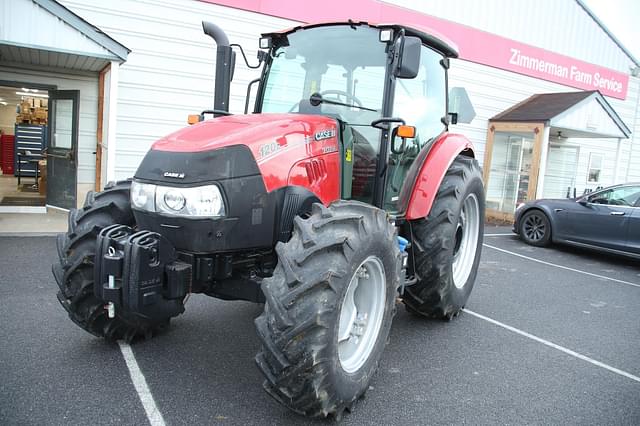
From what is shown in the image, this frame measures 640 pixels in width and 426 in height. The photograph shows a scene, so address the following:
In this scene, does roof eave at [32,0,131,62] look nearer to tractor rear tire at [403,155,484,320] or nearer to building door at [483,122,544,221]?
tractor rear tire at [403,155,484,320]

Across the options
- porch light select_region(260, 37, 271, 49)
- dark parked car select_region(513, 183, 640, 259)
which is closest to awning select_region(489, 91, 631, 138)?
dark parked car select_region(513, 183, 640, 259)

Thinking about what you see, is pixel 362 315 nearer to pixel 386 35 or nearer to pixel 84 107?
pixel 386 35

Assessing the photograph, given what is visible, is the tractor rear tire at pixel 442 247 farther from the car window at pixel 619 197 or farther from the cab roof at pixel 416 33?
the car window at pixel 619 197

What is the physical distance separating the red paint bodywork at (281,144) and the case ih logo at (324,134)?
0.04ft

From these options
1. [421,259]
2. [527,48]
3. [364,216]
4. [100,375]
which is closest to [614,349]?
[421,259]

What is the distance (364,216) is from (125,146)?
7434mm

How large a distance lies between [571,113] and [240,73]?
331 inches

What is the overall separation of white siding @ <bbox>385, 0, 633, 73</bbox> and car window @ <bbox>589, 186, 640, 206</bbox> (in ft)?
20.1

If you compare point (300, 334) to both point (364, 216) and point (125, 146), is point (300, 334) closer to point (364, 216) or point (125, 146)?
point (364, 216)

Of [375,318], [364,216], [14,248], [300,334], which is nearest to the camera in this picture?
[300,334]

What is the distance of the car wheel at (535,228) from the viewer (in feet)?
31.3

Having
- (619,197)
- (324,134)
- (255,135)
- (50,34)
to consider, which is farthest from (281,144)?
(619,197)

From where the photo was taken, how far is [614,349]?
14.5 feet

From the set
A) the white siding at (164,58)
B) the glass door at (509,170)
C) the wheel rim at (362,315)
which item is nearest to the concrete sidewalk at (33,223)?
the white siding at (164,58)
